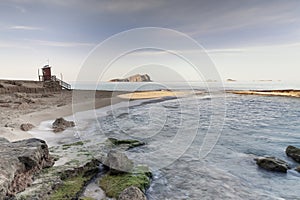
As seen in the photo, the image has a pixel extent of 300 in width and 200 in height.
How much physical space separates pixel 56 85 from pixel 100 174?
3588 cm

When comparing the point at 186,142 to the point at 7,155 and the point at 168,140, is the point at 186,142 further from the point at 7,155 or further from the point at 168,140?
the point at 7,155

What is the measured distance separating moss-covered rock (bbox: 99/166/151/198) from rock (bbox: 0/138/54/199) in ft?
7.44

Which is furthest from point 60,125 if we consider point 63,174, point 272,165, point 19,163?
point 272,165

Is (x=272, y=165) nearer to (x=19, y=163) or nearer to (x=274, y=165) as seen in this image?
(x=274, y=165)

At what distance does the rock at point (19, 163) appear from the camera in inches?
221

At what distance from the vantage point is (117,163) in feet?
26.8

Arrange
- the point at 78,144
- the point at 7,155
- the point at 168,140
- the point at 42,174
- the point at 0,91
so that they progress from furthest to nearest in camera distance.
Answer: the point at 0,91 → the point at 168,140 → the point at 78,144 → the point at 42,174 → the point at 7,155

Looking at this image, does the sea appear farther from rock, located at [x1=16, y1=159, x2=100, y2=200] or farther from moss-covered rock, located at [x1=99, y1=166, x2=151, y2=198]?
rock, located at [x1=16, y1=159, x2=100, y2=200]

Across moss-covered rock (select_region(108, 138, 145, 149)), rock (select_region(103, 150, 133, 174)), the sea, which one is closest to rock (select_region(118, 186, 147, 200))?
the sea

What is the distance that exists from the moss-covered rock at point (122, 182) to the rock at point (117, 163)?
0.65 feet

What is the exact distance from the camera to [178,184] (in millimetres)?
7992

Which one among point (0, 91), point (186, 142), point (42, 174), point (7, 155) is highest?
point (0, 91)

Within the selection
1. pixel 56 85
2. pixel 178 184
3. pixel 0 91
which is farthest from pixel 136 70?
pixel 56 85

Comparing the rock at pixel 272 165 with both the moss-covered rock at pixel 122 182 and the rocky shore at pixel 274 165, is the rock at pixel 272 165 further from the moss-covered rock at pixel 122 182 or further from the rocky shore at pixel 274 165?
the moss-covered rock at pixel 122 182
